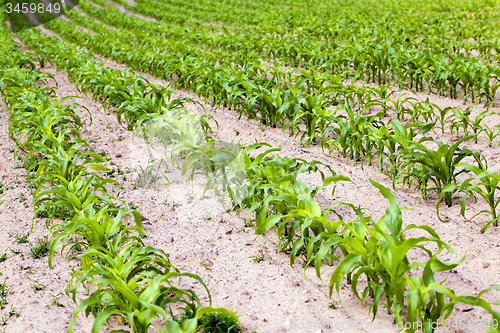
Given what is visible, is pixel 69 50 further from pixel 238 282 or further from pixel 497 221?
pixel 497 221

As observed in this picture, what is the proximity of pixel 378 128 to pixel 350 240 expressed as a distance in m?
2.27

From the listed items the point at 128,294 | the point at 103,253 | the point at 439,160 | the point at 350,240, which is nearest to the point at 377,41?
the point at 439,160

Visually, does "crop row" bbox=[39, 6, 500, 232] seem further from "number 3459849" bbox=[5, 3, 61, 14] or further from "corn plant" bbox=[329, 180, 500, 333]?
"number 3459849" bbox=[5, 3, 61, 14]

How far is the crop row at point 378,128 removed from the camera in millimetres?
3004

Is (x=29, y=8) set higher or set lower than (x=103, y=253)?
lower

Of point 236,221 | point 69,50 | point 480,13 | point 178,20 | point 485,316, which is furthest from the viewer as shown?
point 178,20

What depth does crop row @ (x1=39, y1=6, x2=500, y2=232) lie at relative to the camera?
300 cm

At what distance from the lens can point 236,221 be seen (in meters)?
3.17

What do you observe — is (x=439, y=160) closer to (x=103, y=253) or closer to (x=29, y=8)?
(x=103, y=253)

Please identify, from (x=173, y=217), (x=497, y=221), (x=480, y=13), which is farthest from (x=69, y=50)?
(x=480, y=13)

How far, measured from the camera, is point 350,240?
79.5 inches

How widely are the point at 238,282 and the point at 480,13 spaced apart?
42.8 ft

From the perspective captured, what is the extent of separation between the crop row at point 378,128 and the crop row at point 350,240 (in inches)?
27.7

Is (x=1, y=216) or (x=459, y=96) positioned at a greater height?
(x=459, y=96)
